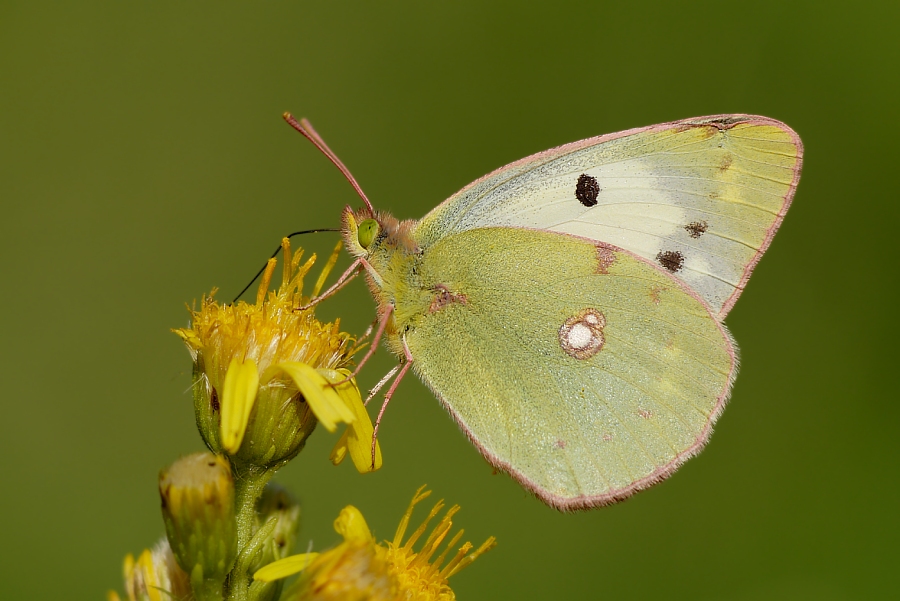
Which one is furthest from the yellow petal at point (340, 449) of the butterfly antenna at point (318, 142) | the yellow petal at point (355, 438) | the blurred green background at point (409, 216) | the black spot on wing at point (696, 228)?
the blurred green background at point (409, 216)

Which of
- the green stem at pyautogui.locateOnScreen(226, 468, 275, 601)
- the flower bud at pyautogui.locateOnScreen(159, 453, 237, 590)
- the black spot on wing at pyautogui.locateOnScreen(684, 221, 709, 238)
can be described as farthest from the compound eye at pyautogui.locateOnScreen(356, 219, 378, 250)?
the black spot on wing at pyautogui.locateOnScreen(684, 221, 709, 238)

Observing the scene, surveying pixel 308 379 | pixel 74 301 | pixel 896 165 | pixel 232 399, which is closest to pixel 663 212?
pixel 308 379

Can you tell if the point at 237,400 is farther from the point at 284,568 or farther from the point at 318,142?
the point at 318,142

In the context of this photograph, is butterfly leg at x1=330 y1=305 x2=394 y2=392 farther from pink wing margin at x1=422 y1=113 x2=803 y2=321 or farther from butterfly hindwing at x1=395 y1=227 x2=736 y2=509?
pink wing margin at x1=422 y1=113 x2=803 y2=321

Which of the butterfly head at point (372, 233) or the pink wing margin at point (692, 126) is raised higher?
the butterfly head at point (372, 233)

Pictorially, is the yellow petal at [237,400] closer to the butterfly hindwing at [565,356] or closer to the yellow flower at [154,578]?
the yellow flower at [154,578]
